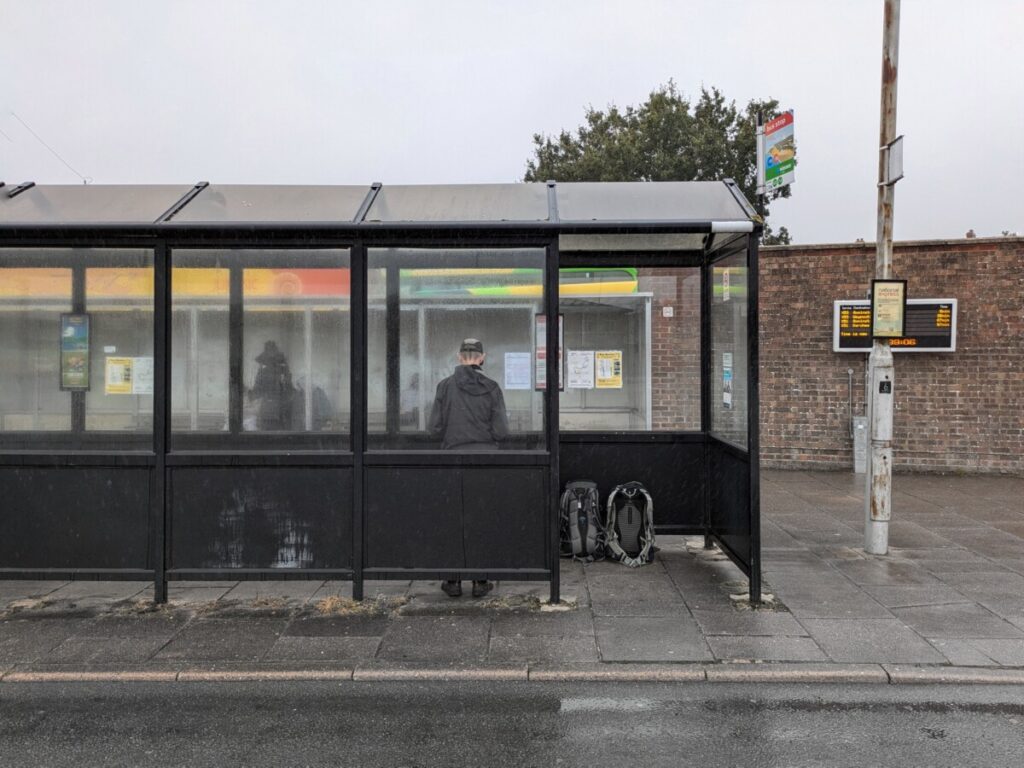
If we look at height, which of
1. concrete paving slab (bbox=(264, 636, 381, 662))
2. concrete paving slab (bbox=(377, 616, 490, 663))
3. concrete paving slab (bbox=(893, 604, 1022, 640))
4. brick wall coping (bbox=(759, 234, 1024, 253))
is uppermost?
brick wall coping (bbox=(759, 234, 1024, 253))

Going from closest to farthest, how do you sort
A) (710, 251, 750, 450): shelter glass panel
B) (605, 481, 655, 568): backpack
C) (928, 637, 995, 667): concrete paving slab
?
(928, 637, 995, 667): concrete paving slab, (710, 251, 750, 450): shelter glass panel, (605, 481, 655, 568): backpack

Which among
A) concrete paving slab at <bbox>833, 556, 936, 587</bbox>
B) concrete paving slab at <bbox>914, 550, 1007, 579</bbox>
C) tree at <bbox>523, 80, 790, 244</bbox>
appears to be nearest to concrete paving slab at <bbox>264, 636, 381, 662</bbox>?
concrete paving slab at <bbox>833, 556, 936, 587</bbox>

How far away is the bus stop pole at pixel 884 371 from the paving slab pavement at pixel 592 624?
0.35 metres

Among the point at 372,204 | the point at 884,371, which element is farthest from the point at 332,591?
the point at 884,371

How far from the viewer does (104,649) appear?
4.92m

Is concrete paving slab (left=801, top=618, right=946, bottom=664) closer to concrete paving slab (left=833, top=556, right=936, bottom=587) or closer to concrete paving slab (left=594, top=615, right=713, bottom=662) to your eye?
concrete paving slab (left=594, top=615, right=713, bottom=662)

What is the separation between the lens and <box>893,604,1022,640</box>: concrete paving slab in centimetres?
514

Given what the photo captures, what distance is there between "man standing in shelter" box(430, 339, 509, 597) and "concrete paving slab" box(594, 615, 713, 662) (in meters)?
1.32

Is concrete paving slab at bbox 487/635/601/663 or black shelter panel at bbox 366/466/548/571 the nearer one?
concrete paving slab at bbox 487/635/601/663

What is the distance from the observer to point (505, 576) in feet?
18.8

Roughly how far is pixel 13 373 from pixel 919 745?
6.52 meters

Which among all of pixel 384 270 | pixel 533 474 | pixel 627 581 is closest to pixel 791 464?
pixel 627 581

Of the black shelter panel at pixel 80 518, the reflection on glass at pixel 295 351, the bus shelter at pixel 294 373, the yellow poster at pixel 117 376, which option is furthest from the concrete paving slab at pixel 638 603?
the yellow poster at pixel 117 376

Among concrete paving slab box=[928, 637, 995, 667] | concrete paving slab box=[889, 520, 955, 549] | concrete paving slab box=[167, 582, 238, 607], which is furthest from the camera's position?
concrete paving slab box=[889, 520, 955, 549]
